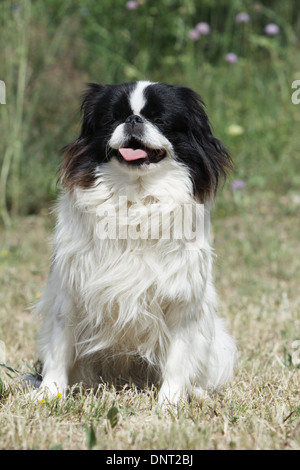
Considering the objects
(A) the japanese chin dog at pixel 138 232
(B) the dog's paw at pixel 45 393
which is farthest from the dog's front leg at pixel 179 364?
(B) the dog's paw at pixel 45 393

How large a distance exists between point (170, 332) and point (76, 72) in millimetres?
5097

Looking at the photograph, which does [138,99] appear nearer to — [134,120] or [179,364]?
[134,120]

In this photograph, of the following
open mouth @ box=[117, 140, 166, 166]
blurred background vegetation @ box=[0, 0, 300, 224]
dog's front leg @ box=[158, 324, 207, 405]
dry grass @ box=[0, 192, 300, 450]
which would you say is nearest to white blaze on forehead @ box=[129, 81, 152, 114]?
open mouth @ box=[117, 140, 166, 166]

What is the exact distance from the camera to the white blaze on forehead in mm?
2734

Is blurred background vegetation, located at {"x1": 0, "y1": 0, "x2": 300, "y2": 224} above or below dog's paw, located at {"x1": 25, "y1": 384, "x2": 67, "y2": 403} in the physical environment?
above

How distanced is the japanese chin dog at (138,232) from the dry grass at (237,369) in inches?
9.2

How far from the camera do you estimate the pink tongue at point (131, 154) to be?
270cm

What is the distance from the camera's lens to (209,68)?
25.2 ft

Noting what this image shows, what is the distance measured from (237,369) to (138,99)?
1420mm

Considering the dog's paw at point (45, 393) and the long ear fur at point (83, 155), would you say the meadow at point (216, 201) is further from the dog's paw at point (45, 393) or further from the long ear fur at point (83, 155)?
the long ear fur at point (83, 155)

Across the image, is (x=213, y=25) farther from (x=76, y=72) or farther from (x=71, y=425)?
(x=71, y=425)

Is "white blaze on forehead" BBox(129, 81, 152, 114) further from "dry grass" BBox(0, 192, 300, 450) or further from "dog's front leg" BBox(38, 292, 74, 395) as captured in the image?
"dry grass" BBox(0, 192, 300, 450)

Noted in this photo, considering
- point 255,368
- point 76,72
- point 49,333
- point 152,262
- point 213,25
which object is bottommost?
point 255,368

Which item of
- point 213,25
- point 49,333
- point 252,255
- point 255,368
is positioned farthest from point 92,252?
point 213,25
